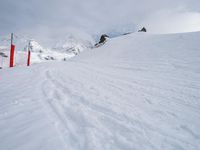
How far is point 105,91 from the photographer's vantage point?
4.82m

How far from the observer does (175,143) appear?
7.67ft

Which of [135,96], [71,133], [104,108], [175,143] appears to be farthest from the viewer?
[135,96]

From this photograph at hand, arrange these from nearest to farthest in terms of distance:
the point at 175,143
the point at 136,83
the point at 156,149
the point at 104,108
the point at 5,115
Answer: the point at 156,149
the point at 175,143
the point at 5,115
the point at 104,108
the point at 136,83

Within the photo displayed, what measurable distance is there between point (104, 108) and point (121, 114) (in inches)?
18.1

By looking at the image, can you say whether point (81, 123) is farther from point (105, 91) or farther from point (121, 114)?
point (105, 91)

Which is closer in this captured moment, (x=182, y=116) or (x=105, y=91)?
(x=182, y=116)

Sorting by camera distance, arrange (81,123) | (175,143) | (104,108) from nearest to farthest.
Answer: (175,143) < (81,123) < (104,108)

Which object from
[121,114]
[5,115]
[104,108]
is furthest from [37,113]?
[121,114]

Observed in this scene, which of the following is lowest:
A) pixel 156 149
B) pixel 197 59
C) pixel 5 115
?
pixel 5 115

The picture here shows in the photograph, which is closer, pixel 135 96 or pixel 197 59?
pixel 135 96

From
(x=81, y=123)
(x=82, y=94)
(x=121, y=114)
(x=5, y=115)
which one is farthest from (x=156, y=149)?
(x=5, y=115)

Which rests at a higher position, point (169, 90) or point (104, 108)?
point (169, 90)

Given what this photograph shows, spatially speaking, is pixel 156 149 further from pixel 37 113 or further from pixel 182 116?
pixel 37 113

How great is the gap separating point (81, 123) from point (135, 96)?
212cm
